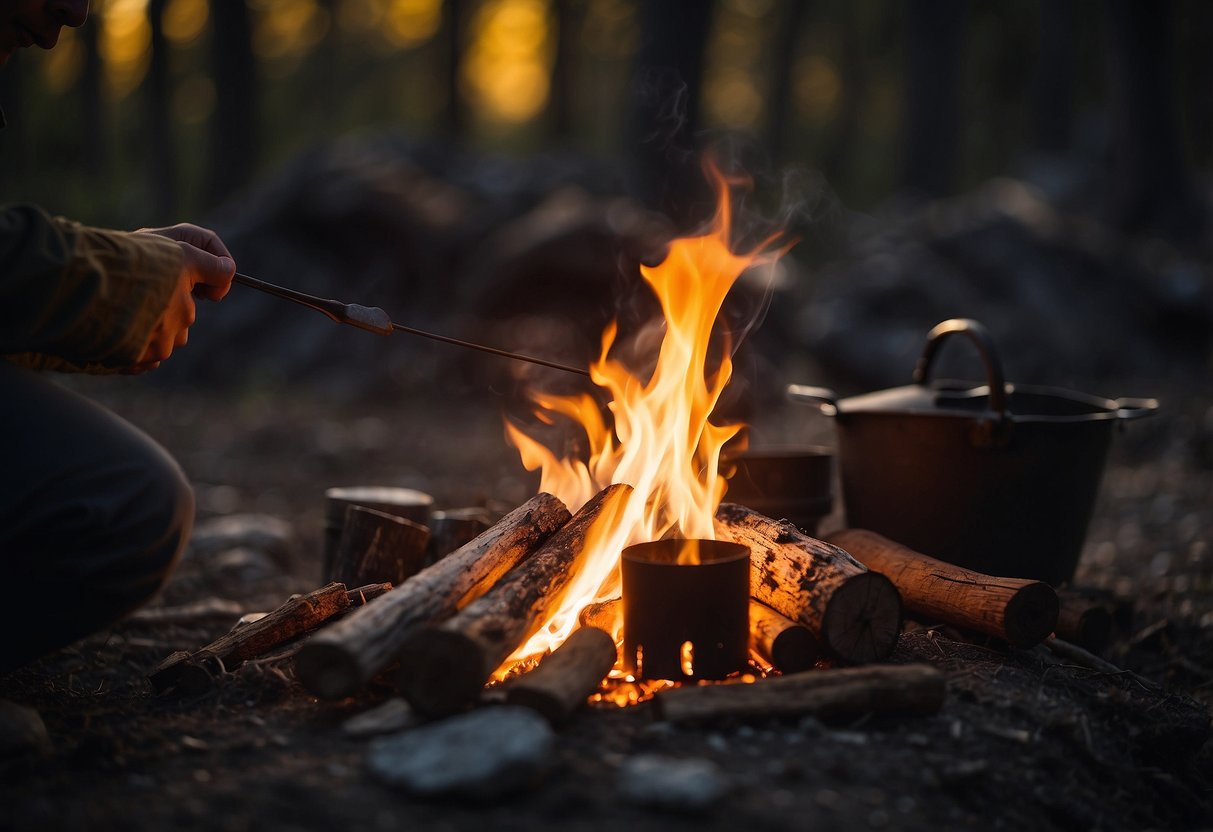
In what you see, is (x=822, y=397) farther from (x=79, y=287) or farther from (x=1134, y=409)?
(x=79, y=287)

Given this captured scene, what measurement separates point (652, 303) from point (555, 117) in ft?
39.6

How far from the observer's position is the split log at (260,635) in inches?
113

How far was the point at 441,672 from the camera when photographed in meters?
2.40

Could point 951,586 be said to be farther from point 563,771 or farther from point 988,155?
point 988,155

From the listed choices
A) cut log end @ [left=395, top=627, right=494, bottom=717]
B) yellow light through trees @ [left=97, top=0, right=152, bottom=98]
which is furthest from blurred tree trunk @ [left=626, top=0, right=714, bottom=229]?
yellow light through trees @ [left=97, top=0, right=152, bottom=98]

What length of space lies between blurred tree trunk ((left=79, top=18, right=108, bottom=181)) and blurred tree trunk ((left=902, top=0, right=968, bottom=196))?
1683 centimetres

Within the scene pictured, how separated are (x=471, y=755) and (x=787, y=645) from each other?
1.03 m

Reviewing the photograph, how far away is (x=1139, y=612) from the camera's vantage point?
163 inches

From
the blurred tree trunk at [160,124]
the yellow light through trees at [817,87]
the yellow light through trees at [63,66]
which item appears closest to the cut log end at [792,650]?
the blurred tree trunk at [160,124]

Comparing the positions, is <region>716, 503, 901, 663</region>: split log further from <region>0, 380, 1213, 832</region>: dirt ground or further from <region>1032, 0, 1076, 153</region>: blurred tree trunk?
<region>1032, 0, 1076, 153</region>: blurred tree trunk

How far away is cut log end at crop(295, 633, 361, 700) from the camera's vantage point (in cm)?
239

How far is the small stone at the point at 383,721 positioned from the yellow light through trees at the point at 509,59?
72.4 feet

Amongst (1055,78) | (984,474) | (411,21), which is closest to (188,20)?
(411,21)

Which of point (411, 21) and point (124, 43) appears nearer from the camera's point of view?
point (124, 43)
